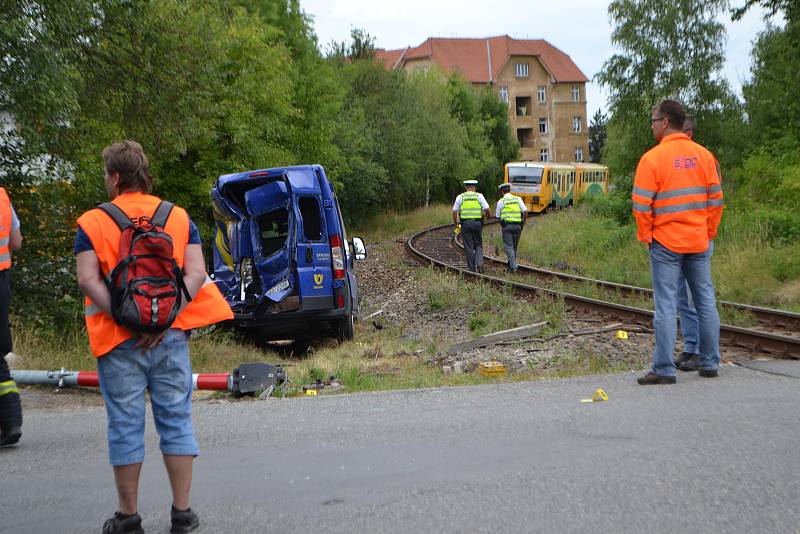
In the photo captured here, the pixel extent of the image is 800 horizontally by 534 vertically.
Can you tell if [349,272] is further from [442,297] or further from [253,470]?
[253,470]

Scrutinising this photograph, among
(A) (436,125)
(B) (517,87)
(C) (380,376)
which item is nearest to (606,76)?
(A) (436,125)

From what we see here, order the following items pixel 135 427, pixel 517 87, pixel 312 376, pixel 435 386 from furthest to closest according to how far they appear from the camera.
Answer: pixel 517 87
pixel 312 376
pixel 435 386
pixel 135 427

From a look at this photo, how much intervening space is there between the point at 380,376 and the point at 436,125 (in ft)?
159

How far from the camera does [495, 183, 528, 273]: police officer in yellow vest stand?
19.8 metres

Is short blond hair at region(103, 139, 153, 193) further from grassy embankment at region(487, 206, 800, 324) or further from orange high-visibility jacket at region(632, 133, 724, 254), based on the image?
grassy embankment at region(487, 206, 800, 324)

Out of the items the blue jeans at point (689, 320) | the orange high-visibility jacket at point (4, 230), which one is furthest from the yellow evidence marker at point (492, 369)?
the orange high-visibility jacket at point (4, 230)

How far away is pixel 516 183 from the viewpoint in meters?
50.4

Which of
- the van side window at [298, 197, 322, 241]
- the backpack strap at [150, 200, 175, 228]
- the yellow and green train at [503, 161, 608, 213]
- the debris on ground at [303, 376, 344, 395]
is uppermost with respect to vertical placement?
the backpack strap at [150, 200, 175, 228]

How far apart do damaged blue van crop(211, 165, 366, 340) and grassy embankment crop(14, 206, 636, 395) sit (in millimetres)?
451

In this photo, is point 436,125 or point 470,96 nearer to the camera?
point 436,125

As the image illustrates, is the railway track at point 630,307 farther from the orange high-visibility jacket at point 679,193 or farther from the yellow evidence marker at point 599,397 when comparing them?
the yellow evidence marker at point 599,397

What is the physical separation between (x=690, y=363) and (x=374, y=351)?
512 cm

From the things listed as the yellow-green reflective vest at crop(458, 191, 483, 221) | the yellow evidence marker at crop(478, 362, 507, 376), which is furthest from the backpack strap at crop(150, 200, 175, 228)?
the yellow-green reflective vest at crop(458, 191, 483, 221)

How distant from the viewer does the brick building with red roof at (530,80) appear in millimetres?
97812
